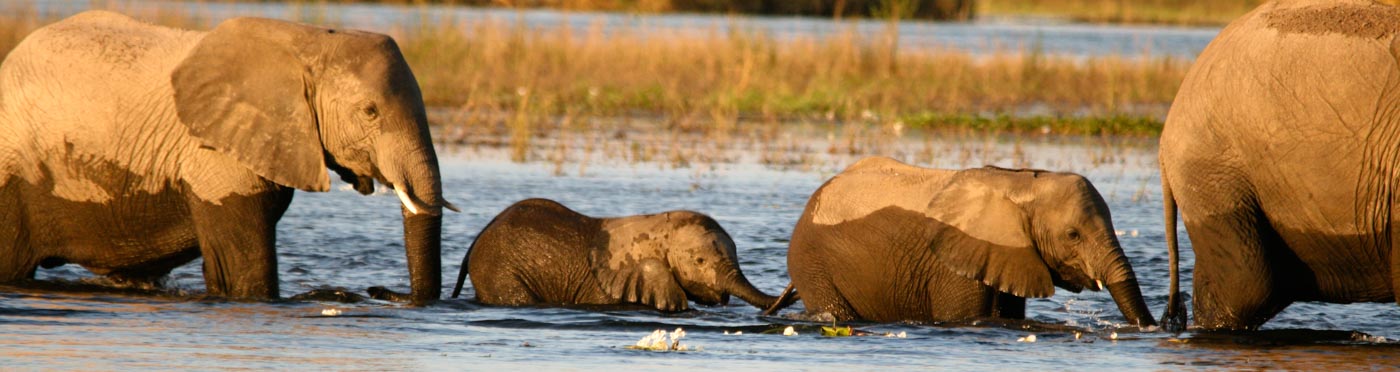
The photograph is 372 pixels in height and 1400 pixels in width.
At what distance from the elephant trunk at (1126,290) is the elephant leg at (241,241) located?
3409mm

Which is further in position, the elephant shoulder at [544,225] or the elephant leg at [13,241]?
the elephant shoulder at [544,225]

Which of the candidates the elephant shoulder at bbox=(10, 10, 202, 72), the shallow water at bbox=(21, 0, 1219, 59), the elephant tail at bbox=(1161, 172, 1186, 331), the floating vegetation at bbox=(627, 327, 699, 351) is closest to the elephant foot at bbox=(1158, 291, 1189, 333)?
the elephant tail at bbox=(1161, 172, 1186, 331)

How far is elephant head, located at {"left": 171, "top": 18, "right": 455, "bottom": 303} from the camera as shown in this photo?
319 inches

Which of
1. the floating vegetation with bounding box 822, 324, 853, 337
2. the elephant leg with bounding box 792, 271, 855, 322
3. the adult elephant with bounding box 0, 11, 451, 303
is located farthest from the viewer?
the elephant leg with bounding box 792, 271, 855, 322

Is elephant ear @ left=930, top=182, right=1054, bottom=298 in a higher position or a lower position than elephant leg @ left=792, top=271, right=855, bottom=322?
higher

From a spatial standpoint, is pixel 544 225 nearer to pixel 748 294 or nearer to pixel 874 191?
pixel 748 294

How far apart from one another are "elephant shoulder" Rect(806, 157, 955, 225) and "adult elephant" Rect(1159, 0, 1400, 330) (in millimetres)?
1088

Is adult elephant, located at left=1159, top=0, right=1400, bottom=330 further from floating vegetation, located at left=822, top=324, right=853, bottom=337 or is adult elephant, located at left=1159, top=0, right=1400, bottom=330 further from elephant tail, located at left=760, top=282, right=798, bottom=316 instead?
elephant tail, located at left=760, top=282, right=798, bottom=316

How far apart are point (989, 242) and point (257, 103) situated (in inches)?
119

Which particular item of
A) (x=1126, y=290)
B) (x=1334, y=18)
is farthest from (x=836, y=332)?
(x=1334, y=18)

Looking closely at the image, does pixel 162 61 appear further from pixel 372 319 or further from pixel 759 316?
pixel 759 316

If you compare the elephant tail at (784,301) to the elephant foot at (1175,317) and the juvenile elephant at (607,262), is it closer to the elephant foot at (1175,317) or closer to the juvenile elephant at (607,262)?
the juvenile elephant at (607,262)

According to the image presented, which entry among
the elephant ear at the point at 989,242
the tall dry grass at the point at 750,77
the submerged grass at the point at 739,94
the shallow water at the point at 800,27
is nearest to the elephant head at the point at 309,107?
the elephant ear at the point at 989,242

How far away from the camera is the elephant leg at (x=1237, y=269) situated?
7.38 metres
